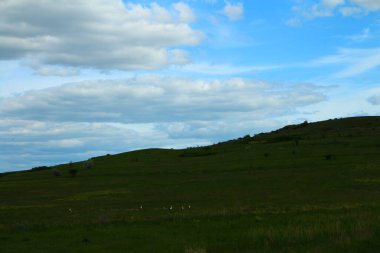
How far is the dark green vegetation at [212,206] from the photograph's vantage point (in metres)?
22.7

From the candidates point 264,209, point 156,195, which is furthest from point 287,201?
point 156,195

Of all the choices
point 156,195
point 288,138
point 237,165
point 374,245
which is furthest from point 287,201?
point 288,138

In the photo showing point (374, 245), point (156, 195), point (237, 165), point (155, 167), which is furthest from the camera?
point (155, 167)

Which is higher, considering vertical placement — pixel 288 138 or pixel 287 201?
pixel 288 138

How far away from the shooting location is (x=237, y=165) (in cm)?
6950

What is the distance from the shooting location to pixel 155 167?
7744 centimetres

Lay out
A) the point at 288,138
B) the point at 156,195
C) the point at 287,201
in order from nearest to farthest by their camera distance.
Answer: the point at 287,201 < the point at 156,195 < the point at 288,138

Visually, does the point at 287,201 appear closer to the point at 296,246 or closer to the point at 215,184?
the point at 215,184

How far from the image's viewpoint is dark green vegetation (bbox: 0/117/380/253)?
74.4ft

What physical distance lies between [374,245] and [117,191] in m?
36.0

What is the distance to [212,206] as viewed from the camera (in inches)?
1469

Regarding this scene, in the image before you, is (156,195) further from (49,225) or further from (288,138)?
(288,138)

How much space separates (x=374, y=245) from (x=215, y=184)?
110 ft

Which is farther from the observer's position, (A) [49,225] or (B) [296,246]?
(A) [49,225]
